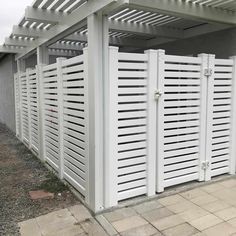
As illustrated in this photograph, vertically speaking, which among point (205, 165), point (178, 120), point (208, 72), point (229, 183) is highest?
point (208, 72)

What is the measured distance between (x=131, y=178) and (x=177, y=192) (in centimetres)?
80

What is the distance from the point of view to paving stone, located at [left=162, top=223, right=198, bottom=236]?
286 cm

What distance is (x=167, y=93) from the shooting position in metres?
3.76

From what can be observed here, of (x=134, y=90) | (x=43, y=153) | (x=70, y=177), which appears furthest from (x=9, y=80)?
(x=134, y=90)

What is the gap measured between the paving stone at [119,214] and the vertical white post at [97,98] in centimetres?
16

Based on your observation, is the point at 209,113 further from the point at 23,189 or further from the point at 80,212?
the point at 23,189

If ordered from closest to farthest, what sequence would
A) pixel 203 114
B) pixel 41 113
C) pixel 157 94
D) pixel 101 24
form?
pixel 101 24, pixel 157 94, pixel 203 114, pixel 41 113

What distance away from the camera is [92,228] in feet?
9.98

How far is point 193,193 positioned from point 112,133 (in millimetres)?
1566

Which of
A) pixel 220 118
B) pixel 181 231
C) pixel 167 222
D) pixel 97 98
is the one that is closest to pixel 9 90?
pixel 97 98

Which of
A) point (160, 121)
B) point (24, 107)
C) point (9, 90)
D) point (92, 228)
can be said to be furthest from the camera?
point (9, 90)

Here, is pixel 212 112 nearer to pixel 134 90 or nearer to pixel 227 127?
pixel 227 127

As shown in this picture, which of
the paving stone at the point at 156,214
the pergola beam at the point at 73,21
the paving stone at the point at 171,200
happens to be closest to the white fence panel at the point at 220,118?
the paving stone at the point at 171,200

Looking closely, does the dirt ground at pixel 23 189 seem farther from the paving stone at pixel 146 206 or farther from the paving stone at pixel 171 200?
the paving stone at pixel 171 200
